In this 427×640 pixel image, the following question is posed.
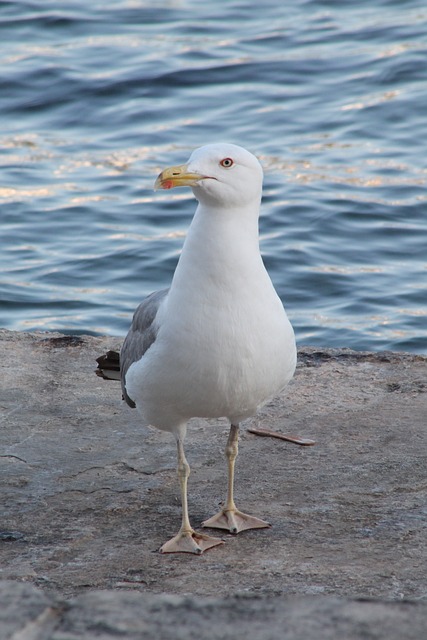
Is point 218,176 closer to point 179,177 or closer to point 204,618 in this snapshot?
point 179,177

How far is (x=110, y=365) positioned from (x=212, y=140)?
22.8 feet

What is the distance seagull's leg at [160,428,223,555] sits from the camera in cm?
434

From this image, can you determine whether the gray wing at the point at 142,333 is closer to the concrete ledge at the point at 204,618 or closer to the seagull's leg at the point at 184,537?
the seagull's leg at the point at 184,537

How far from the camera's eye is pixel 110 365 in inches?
209

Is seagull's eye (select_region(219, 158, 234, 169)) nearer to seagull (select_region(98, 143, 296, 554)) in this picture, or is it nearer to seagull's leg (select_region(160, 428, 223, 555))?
seagull (select_region(98, 143, 296, 554))

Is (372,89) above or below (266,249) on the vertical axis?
above

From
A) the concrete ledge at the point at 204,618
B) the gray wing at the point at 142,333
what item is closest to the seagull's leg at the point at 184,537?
the gray wing at the point at 142,333

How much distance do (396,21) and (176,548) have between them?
12247mm

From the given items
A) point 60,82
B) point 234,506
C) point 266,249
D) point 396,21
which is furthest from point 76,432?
point 396,21

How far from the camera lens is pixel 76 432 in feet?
17.8

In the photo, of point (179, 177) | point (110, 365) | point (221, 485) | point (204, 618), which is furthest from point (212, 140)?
point (204, 618)

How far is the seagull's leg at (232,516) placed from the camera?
453 centimetres

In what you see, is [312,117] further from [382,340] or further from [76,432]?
[76,432]

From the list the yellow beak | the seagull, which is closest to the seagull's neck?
the seagull
